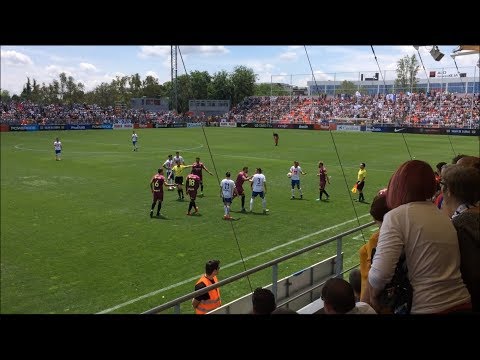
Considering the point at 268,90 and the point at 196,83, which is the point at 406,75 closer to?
the point at 268,90

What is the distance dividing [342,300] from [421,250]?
44 cm

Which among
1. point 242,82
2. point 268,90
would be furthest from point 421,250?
point 268,90

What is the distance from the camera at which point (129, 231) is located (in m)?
11.3

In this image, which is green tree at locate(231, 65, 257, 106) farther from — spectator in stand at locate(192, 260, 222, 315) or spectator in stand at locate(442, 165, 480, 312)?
spectator in stand at locate(442, 165, 480, 312)

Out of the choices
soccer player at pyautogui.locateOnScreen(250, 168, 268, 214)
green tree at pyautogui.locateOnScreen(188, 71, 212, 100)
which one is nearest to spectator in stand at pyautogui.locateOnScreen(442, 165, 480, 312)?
soccer player at pyautogui.locateOnScreen(250, 168, 268, 214)

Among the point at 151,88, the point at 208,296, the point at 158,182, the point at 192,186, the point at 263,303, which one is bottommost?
the point at 208,296

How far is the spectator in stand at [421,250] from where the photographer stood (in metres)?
1.94

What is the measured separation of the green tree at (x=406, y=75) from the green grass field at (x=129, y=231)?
22.8 metres

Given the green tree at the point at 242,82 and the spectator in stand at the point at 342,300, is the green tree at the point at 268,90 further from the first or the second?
the spectator in stand at the point at 342,300

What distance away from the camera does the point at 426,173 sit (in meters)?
2.06
